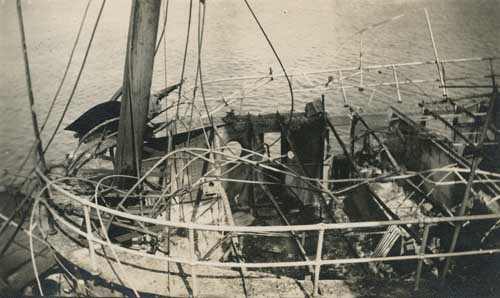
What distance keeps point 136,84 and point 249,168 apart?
699cm

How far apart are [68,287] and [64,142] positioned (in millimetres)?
17277

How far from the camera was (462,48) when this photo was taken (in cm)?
3188

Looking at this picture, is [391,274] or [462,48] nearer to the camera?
[391,274]

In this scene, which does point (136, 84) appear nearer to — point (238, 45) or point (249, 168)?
point (249, 168)

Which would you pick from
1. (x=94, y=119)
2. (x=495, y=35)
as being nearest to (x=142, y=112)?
(x=94, y=119)

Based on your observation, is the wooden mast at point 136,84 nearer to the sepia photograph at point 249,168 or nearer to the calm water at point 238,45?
the sepia photograph at point 249,168

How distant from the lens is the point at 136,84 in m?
10.1

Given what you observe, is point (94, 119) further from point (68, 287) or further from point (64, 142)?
point (64, 142)

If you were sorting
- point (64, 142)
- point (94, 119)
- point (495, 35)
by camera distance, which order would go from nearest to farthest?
1. point (94, 119)
2. point (64, 142)
3. point (495, 35)

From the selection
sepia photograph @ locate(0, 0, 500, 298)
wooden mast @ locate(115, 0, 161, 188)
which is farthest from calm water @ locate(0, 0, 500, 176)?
wooden mast @ locate(115, 0, 161, 188)

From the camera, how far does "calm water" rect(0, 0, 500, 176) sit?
27453 mm

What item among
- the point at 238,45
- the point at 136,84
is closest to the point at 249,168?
the point at 136,84

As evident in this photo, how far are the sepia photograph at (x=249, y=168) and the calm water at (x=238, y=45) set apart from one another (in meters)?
0.19

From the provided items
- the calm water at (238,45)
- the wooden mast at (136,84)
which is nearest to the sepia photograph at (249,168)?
the wooden mast at (136,84)
